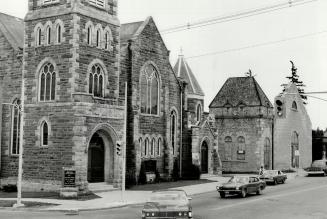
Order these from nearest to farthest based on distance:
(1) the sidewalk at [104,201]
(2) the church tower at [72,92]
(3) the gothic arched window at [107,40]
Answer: (1) the sidewalk at [104,201]
(2) the church tower at [72,92]
(3) the gothic arched window at [107,40]

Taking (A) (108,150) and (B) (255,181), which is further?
(A) (108,150)

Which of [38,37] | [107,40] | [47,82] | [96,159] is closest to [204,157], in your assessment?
[96,159]

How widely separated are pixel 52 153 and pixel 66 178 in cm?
260

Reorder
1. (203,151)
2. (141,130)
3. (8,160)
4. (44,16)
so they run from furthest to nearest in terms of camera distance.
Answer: (203,151) < (141,130) < (8,160) < (44,16)

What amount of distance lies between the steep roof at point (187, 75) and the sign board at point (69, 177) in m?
23.2

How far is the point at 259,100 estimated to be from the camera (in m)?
57.4

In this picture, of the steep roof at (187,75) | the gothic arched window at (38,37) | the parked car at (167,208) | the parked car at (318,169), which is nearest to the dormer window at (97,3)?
the gothic arched window at (38,37)

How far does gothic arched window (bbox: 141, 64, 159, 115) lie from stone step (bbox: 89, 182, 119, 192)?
8.24 m

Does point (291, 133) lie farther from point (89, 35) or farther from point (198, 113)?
point (89, 35)

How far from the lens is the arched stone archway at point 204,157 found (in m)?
49.1

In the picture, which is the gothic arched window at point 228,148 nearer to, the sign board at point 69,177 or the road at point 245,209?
the road at point 245,209

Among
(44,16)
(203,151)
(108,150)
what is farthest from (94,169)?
(203,151)

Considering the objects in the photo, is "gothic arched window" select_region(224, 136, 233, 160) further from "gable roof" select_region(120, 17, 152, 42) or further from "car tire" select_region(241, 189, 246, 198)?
"car tire" select_region(241, 189, 246, 198)

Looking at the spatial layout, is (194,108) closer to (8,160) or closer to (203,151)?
(203,151)
